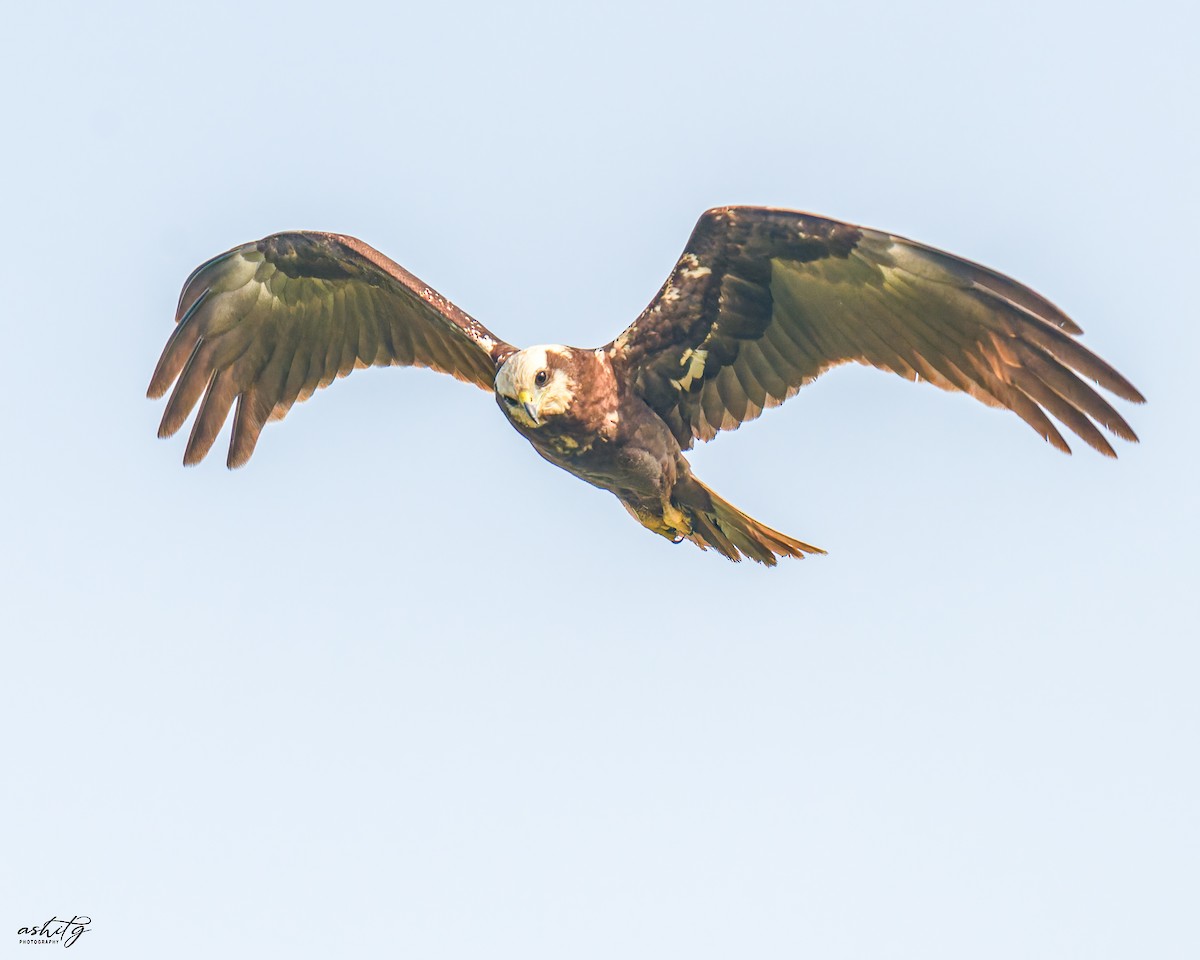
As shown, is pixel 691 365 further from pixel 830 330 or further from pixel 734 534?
pixel 734 534

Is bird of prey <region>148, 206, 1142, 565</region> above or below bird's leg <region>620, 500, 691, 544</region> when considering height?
above

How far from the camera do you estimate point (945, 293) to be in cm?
928

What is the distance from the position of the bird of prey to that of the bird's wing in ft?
0.03

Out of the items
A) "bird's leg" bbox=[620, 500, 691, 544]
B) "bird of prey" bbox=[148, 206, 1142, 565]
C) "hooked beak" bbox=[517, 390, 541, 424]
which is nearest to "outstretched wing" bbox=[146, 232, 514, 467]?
"bird of prey" bbox=[148, 206, 1142, 565]

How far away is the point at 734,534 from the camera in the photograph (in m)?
10.6

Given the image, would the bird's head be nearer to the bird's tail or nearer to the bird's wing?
the bird's wing

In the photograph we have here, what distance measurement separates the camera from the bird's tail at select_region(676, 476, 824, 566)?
10.5 metres

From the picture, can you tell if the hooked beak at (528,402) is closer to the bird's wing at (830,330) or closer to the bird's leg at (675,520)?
the bird's wing at (830,330)

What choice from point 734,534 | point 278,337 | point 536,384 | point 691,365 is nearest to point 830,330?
point 691,365

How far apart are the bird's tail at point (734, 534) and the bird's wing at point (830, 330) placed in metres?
0.45

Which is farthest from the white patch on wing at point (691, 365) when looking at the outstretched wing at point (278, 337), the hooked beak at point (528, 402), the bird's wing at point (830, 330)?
the outstretched wing at point (278, 337)

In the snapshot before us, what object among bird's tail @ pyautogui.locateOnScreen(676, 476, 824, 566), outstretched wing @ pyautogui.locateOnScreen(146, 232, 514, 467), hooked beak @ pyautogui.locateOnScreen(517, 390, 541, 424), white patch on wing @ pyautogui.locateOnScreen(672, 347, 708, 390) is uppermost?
outstretched wing @ pyautogui.locateOnScreen(146, 232, 514, 467)

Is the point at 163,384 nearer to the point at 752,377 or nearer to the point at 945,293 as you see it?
the point at 752,377

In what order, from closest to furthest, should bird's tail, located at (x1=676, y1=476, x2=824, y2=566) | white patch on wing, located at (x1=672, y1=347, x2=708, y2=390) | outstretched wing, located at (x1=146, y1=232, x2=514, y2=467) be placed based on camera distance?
white patch on wing, located at (x1=672, y1=347, x2=708, y2=390) < bird's tail, located at (x1=676, y1=476, x2=824, y2=566) < outstretched wing, located at (x1=146, y1=232, x2=514, y2=467)
